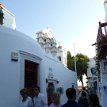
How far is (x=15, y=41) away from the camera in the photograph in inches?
374

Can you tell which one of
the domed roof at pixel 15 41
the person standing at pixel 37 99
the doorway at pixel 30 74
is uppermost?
the domed roof at pixel 15 41

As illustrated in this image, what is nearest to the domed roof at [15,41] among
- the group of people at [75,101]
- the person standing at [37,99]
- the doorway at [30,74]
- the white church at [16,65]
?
the white church at [16,65]

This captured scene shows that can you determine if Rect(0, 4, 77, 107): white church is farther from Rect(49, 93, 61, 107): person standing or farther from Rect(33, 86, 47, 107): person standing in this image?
Rect(49, 93, 61, 107): person standing

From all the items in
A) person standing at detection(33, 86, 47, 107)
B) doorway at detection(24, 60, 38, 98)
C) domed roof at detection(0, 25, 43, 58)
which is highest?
domed roof at detection(0, 25, 43, 58)

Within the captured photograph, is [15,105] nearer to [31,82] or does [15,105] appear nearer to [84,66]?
[31,82]

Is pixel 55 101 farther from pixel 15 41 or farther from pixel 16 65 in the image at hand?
pixel 15 41

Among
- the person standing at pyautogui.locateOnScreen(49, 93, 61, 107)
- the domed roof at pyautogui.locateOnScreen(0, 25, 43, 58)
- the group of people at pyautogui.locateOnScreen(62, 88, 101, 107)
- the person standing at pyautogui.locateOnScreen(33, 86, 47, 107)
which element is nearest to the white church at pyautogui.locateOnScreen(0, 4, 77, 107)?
the domed roof at pyautogui.locateOnScreen(0, 25, 43, 58)

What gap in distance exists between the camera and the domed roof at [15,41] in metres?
9.03

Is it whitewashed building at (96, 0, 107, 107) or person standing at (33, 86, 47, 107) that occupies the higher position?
whitewashed building at (96, 0, 107, 107)

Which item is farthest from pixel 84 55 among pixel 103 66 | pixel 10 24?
pixel 103 66

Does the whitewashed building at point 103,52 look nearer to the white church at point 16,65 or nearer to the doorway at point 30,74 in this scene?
the white church at point 16,65

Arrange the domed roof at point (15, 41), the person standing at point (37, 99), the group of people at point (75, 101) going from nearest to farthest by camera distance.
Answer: the group of people at point (75, 101) < the person standing at point (37, 99) < the domed roof at point (15, 41)

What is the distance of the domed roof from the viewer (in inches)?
355

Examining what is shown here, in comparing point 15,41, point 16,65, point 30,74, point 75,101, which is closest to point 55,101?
point 75,101
